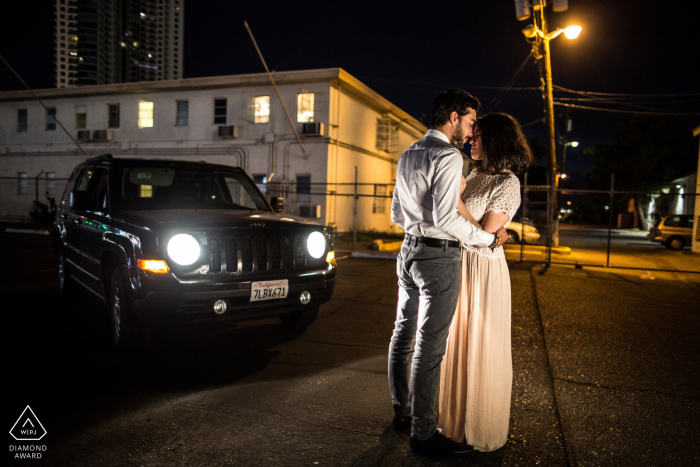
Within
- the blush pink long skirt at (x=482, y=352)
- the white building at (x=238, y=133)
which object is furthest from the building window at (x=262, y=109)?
the blush pink long skirt at (x=482, y=352)

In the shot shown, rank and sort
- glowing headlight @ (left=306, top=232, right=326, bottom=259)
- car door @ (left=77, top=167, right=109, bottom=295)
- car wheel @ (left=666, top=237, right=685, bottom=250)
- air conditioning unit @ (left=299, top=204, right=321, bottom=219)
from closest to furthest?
1. glowing headlight @ (left=306, top=232, right=326, bottom=259)
2. car door @ (left=77, top=167, right=109, bottom=295)
3. air conditioning unit @ (left=299, top=204, right=321, bottom=219)
4. car wheel @ (left=666, top=237, right=685, bottom=250)

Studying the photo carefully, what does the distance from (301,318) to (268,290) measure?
108 cm

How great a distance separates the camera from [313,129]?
18.6 m

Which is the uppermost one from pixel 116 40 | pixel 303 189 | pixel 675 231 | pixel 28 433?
pixel 116 40

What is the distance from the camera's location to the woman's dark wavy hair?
2463mm

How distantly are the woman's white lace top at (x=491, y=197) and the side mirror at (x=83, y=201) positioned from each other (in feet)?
14.1

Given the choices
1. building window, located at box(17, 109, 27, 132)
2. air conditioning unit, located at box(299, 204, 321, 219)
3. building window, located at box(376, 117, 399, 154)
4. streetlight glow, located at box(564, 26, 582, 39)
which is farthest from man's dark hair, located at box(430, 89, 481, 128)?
building window, located at box(17, 109, 27, 132)

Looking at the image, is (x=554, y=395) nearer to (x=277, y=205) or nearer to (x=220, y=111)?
(x=277, y=205)

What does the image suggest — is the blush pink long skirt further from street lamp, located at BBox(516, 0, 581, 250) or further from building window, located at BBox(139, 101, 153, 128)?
building window, located at BBox(139, 101, 153, 128)

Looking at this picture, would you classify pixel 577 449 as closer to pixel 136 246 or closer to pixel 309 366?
pixel 309 366

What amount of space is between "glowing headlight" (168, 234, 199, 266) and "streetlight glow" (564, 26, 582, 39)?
40.5ft

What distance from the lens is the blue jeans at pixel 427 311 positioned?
245 cm

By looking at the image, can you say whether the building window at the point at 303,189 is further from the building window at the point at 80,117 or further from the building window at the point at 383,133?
the building window at the point at 80,117

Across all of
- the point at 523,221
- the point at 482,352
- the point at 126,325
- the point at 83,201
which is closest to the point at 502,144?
the point at 482,352
